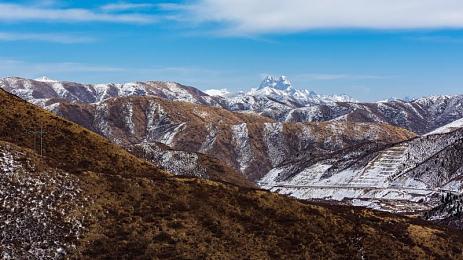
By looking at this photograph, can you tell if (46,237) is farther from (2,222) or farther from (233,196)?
(233,196)

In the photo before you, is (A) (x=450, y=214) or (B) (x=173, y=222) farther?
(A) (x=450, y=214)

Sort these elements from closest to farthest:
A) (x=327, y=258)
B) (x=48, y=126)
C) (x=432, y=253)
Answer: (x=327, y=258)
(x=432, y=253)
(x=48, y=126)

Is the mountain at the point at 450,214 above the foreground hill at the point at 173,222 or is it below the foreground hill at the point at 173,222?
below

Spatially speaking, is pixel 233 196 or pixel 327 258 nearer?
pixel 327 258

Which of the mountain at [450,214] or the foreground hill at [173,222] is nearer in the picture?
the foreground hill at [173,222]

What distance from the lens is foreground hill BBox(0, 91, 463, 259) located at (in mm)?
55438

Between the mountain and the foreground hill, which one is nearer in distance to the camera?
the foreground hill

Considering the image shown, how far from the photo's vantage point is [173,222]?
61.9 meters

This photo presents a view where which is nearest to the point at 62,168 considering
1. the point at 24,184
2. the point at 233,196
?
the point at 24,184

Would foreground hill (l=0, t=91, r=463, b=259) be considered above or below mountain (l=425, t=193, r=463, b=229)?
above

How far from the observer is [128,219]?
61.0 m

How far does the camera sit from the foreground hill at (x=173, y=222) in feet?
182

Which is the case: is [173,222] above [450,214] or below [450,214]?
above

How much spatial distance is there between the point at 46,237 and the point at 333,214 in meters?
35.6
